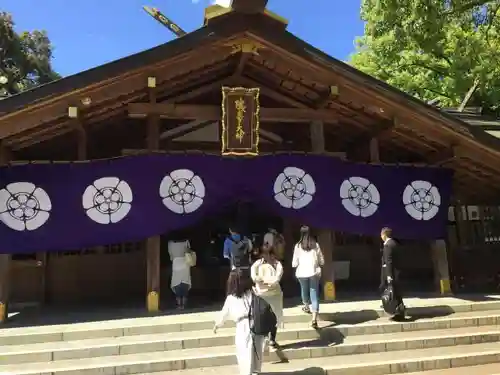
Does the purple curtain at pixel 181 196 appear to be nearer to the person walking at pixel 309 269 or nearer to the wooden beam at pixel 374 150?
the wooden beam at pixel 374 150

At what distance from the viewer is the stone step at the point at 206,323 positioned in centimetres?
785

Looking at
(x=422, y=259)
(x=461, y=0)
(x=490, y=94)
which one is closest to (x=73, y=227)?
(x=422, y=259)

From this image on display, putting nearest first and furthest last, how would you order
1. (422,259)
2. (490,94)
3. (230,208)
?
(230,208) → (422,259) → (490,94)

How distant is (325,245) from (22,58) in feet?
94.6

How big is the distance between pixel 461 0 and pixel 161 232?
416 inches

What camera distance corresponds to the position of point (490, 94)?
2189 cm

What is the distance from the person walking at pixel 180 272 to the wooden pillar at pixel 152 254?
13.4 inches

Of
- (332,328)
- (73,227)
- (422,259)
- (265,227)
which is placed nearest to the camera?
(332,328)

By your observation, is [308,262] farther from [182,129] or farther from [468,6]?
[468,6]

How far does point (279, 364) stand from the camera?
23.7 ft

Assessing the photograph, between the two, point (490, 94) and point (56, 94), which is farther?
point (490, 94)

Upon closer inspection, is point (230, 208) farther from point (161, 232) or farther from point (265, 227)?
point (161, 232)

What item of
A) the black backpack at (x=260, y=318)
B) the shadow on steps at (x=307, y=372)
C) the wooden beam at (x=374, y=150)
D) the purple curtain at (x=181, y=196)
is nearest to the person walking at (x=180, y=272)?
the purple curtain at (x=181, y=196)

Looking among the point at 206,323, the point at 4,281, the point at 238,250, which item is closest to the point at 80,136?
the point at 4,281
